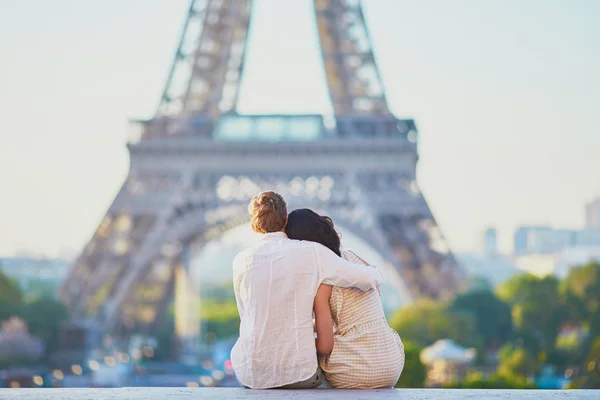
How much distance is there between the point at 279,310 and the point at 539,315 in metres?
29.8

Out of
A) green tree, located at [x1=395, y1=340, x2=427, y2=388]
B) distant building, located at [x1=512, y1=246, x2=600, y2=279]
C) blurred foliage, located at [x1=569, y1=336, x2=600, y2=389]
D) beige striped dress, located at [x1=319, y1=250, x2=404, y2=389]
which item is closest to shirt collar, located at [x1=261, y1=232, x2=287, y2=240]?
beige striped dress, located at [x1=319, y1=250, x2=404, y2=389]

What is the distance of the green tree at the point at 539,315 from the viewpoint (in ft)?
107

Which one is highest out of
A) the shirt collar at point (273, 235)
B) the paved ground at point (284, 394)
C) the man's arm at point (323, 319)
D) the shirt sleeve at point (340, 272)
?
the shirt collar at point (273, 235)

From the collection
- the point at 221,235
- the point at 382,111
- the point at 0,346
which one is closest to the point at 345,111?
the point at 382,111

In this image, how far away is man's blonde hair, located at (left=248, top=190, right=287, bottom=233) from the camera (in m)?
4.96

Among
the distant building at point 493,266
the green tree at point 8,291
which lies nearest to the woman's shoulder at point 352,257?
the green tree at point 8,291

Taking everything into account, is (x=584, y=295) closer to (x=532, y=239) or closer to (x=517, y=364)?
(x=517, y=364)

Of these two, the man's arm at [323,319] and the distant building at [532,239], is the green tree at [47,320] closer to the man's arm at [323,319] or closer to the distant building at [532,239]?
the man's arm at [323,319]

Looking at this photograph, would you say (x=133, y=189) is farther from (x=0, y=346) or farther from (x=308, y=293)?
(x=308, y=293)

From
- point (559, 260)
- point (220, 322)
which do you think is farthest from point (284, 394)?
point (559, 260)

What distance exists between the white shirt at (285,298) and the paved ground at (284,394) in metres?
0.24

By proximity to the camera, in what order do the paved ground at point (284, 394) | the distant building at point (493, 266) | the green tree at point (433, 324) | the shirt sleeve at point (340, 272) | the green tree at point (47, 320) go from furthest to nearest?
the distant building at point (493, 266), the green tree at point (47, 320), the green tree at point (433, 324), the shirt sleeve at point (340, 272), the paved ground at point (284, 394)

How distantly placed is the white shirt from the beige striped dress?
101 millimetres

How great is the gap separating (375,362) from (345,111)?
23736 millimetres
